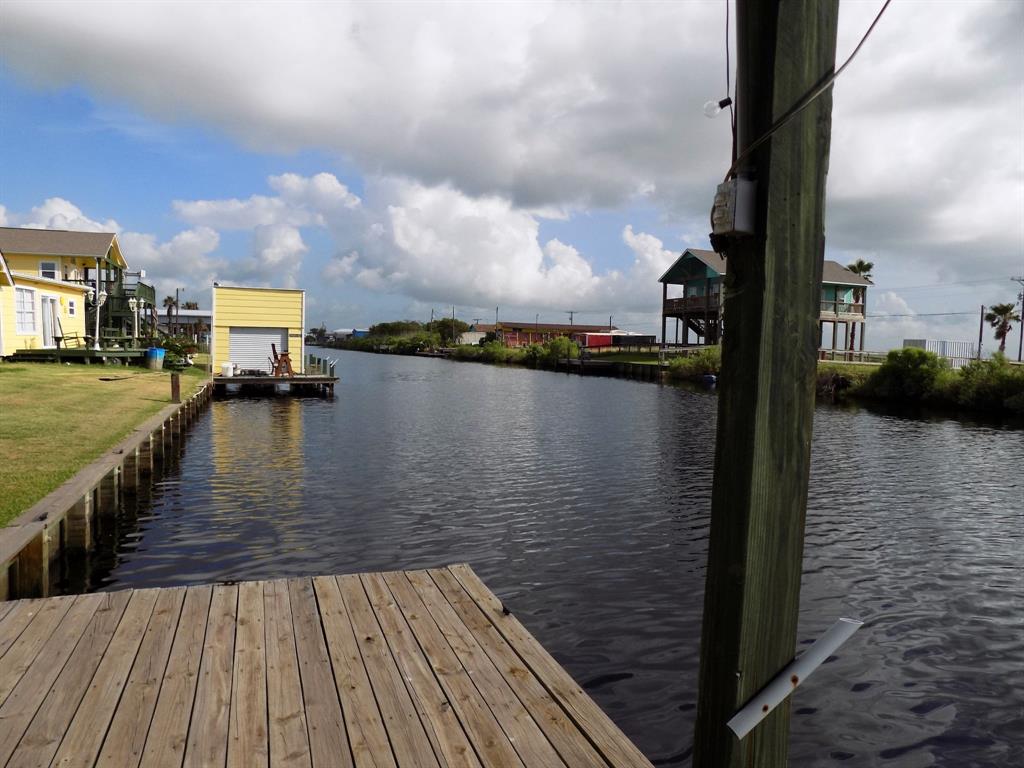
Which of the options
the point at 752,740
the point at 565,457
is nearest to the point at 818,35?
the point at 752,740

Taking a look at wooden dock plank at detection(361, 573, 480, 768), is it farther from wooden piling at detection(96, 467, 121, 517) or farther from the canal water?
wooden piling at detection(96, 467, 121, 517)

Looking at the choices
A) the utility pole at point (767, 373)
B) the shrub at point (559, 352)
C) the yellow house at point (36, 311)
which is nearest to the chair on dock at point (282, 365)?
the yellow house at point (36, 311)

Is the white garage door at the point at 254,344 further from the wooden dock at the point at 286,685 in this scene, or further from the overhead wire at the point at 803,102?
the overhead wire at the point at 803,102

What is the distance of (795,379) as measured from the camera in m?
2.12

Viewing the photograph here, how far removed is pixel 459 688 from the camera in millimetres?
4137

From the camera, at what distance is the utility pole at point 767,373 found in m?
2.03

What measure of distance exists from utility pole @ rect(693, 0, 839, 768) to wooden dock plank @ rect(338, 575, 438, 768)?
1.76m

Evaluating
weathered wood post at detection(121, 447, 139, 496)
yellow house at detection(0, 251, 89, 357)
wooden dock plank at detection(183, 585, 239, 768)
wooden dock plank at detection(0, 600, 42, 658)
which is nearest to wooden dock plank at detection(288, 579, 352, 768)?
wooden dock plank at detection(183, 585, 239, 768)

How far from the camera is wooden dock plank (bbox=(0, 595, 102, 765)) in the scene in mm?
3555

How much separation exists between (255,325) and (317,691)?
1374 inches

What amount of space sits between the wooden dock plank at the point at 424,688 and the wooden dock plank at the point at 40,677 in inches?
77.9

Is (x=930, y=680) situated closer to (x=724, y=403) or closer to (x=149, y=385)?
(x=724, y=403)

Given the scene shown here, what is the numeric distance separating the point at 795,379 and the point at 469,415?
28.0 m

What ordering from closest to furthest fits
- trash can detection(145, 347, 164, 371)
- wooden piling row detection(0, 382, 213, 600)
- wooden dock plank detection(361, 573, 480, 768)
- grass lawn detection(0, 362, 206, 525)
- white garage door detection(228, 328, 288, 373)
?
wooden dock plank detection(361, 573, 480, 768) → wooden piling row detection(0, 382, 213, 600) → grass lawn detection(0, 362, 206, 525) → trash can detection(145, 347, 164, 371) → white garage door detection(228, 328, 288, 373)
